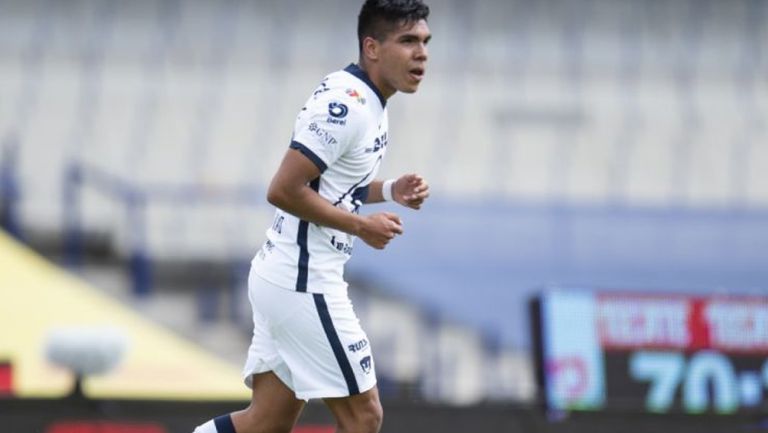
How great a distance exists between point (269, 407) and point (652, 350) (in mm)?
4421

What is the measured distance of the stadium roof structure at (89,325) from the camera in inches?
439

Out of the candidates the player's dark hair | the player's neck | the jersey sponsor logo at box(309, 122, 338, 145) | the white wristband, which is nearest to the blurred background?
the white wristband

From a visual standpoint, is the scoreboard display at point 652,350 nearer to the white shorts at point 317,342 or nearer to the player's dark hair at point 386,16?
the white shorts at point 317,342

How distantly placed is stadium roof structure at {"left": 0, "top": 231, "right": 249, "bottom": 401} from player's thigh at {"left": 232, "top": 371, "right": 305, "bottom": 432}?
5271mm

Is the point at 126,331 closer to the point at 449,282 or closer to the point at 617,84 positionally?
the point at 449,282

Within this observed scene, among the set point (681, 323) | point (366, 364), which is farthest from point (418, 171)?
point (366, 364)

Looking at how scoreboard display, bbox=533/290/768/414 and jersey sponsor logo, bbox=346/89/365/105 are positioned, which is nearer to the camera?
jersey sponsor logo, bbox=346/89/365/105

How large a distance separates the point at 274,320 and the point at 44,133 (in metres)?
9.78

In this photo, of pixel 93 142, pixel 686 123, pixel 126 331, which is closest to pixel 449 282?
pixel 126 331

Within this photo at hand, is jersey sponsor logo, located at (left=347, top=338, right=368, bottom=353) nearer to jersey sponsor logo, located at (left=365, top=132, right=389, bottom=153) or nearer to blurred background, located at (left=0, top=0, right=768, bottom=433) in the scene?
jersey sponsor logo, located at (left=365, top=132, right=389, bottom=153)

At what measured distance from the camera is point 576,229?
12.8m

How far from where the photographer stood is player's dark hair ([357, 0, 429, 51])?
5594 mm

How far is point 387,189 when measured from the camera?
5793 millimetres

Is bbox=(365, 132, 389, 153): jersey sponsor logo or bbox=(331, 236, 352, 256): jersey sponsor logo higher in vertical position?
bbox=(365, 132, 389, 153): jersey sponsor logo
